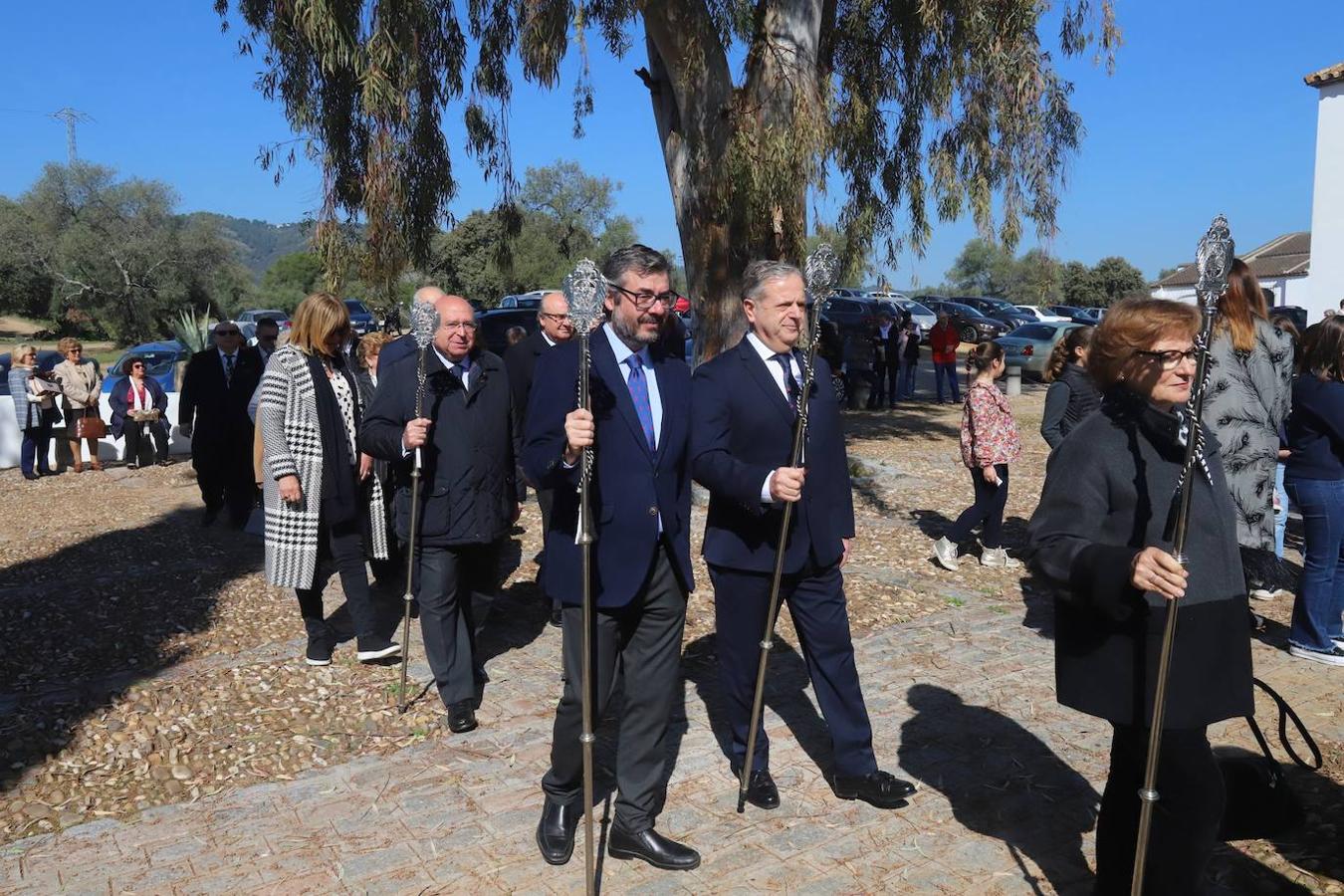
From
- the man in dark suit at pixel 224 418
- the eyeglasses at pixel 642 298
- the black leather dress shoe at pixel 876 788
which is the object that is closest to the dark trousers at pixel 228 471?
the man in dark suit at pixel 224 418

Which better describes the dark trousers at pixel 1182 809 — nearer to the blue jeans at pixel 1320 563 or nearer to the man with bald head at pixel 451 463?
the man with bald head at pixel 451 463

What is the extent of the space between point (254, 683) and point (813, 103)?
628 centimetres

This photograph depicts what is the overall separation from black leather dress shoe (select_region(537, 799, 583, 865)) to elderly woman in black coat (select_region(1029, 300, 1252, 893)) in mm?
1852

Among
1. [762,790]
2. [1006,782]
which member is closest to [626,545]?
[762,790]

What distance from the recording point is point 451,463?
17.6ft

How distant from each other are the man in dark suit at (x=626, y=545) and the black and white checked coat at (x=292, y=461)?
225 cm

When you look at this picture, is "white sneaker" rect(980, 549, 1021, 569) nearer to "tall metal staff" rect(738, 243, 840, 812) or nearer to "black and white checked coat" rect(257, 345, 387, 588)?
"tall metal staff" rect(738, 243, 840, 812)

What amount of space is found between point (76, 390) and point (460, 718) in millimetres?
11558

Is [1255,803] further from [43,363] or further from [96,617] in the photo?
[43,363]

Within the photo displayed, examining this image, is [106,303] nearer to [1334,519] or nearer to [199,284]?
[199,284]

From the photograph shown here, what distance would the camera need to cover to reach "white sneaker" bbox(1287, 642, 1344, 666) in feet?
19.1

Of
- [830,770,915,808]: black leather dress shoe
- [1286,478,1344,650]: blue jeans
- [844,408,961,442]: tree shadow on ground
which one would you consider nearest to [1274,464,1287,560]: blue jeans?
[1286,478,1344,650]: blue jeans

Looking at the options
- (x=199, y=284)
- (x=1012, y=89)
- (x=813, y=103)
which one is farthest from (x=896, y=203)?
(x=199, y=284)

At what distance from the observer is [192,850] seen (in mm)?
4109
